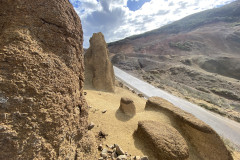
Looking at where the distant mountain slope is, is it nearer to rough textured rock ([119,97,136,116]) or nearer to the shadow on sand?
rough textured rock ([119,97,136,116])

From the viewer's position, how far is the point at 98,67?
9.51 metres

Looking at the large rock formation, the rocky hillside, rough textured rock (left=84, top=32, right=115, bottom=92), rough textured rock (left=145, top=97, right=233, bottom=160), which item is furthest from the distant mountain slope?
the large rock formation

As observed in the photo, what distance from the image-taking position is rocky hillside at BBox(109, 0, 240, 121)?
16.0 m

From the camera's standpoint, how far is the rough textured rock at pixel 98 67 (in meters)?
9.45

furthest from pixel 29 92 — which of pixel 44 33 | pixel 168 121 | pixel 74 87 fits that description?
pixel 168 121

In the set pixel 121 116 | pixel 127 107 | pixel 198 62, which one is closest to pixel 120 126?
pixel 121 116

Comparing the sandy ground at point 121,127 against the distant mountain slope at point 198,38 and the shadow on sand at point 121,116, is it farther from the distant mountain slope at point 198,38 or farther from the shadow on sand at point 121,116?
the distant mountain slope at point 198,38

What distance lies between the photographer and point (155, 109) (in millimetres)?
6215

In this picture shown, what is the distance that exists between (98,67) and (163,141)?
281 inches

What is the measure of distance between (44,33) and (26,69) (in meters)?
0.73

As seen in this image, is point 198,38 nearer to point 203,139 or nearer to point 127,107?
point 203,139

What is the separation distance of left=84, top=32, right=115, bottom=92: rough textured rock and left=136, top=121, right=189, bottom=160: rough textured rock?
573 cm

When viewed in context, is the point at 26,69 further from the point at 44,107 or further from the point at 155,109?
the point at 155,109

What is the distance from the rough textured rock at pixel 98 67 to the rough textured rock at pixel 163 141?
225 inches
